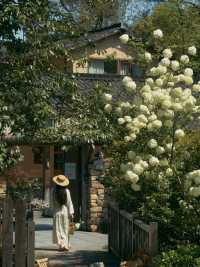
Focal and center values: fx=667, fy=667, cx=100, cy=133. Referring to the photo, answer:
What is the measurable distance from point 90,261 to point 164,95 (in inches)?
231

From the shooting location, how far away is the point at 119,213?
43.9ft

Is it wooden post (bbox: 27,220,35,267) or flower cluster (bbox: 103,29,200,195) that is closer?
flower cluster (bbox: 103,29,200,195)

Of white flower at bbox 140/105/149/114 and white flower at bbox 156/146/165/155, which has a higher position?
white flower at bbox 140/105/149/114

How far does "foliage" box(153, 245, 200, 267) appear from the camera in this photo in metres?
8.52

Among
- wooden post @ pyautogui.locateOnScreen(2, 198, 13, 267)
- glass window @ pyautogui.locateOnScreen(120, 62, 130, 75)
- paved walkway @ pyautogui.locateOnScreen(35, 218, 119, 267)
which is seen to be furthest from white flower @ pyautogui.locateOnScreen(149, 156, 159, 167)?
glass window @ pyautogui.locateOnScreen(120, 62, 130, 75)

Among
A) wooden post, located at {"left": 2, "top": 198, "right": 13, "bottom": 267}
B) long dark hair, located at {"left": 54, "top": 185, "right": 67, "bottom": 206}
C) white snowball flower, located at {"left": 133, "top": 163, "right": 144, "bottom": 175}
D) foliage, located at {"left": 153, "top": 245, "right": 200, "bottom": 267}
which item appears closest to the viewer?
white snowball flower, located at {"left": 133, "top": 163, "right": 144, "bottom": 175}

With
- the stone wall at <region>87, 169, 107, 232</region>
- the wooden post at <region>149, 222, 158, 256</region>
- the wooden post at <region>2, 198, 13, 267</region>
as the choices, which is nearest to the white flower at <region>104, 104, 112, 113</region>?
the wooden post at <region>149, 222, 158, 256</region>

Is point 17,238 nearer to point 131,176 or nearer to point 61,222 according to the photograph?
point 131,176

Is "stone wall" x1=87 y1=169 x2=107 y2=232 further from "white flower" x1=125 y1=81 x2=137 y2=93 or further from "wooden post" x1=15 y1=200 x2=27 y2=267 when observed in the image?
"white flower" x1=125 y1=81 x2=137 y2=93

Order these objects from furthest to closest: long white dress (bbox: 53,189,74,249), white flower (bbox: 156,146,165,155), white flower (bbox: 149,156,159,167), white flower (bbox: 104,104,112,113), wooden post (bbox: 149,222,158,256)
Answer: long white dress (bbox: 53,189,74,249)
wooden post (bbox: 149,222,158,256)
white flower (bbox: 104,104,112,113)
white flower (bbox: 156,146,165,155)
white flower (bbox: 149,156,159,167)

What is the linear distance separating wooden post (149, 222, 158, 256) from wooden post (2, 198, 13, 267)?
231 centimetres

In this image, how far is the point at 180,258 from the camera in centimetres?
863

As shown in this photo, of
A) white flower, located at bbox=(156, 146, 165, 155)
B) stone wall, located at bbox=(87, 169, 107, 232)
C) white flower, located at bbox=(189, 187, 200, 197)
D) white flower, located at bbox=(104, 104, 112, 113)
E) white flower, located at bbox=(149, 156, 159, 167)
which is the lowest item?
stone wall, located at bbox=(87, 169, 107, 232)

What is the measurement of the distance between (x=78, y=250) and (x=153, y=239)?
214 inches
